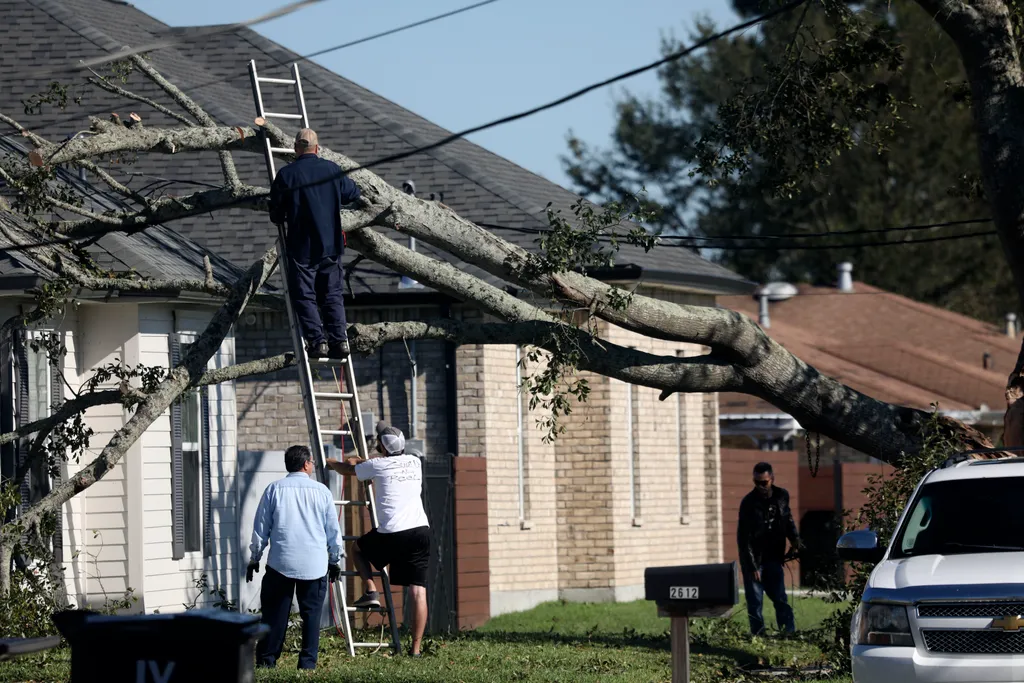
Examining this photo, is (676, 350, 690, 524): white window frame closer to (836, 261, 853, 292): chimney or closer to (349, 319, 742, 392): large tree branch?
(349, 319, 742, 392): large tree branch

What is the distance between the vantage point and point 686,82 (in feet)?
175

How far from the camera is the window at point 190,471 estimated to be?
51.6ft

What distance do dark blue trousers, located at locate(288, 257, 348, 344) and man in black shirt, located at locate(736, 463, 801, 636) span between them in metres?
6.10

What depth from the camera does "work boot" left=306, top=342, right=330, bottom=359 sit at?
12.0m

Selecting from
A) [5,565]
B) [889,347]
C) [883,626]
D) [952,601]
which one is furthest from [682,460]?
[889,347]

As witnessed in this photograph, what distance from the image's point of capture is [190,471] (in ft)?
52.7

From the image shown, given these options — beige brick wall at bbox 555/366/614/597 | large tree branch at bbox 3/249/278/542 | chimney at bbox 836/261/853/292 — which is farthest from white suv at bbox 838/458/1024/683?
chimney at bbox 836/261/853/292

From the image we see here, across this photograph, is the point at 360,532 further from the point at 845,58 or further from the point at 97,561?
the point at 845,58

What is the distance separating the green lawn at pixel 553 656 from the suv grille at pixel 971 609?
3328 mm

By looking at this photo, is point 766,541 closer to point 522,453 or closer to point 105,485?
point 522,453

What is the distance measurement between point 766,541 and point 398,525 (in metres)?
5.30

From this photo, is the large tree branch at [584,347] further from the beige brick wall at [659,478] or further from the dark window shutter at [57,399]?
the beige brick wall at [659,478]

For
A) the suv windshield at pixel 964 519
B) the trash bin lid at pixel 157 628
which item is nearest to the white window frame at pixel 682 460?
the suv windshield at pixel 964 519

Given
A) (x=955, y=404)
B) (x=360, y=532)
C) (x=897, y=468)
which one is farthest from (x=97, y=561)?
(x=955, y=404)
